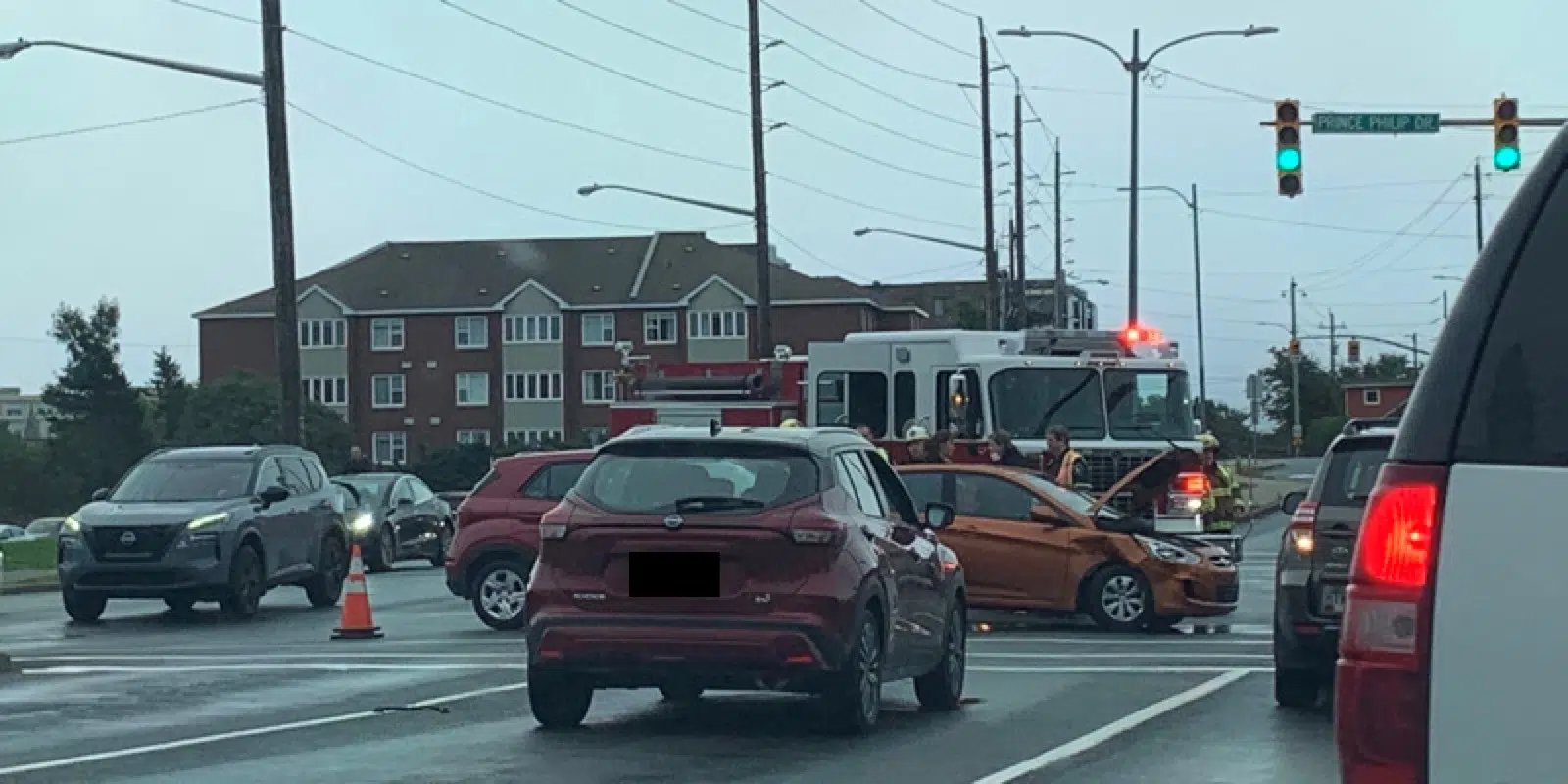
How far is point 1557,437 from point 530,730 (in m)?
9.36

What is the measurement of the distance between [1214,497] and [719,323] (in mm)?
67993

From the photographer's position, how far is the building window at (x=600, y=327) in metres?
94.2

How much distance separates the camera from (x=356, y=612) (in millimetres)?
20188

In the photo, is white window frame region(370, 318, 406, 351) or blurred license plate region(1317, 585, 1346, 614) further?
white window frame region(370, 318, 406, 351)

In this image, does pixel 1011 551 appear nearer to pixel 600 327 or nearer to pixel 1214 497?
pixel 1214 497

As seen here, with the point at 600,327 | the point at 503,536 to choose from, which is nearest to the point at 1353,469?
the point at 503,536

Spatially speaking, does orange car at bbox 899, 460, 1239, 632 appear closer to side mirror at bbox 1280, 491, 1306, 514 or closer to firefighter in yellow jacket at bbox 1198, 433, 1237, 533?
side mirror at bbox 1280, 491, 1306, 514

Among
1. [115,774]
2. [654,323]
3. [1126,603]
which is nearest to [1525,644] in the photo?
[115,774]

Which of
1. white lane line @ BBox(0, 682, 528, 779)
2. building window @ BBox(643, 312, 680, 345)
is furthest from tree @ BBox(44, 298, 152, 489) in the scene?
white lane line @ BBox(0, 682, 528, 779)

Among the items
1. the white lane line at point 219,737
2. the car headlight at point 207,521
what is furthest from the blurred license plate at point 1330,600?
the car headlight at point 207,521

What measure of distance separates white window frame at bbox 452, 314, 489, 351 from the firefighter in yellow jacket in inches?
2738

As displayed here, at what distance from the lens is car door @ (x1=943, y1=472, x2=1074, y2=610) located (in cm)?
2008

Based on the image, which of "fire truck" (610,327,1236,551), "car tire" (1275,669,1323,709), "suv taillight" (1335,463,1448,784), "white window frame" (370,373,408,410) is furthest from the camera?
"white window frame" (370,373,408,410)

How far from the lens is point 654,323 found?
93.7 meters
